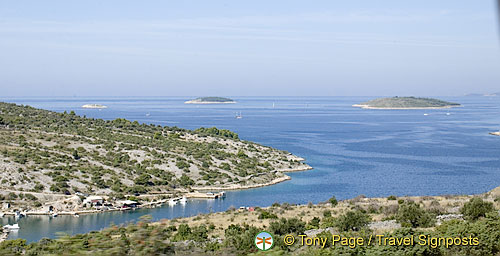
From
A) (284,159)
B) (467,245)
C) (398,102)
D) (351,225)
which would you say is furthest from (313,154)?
(398,102)

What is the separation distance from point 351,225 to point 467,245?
550 cm

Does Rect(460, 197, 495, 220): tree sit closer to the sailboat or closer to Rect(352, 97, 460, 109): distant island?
the sailboat

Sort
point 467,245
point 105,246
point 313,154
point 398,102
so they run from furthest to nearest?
point 398,102, point 313,154, point 467,245, point 105,246

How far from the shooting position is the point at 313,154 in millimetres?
61312

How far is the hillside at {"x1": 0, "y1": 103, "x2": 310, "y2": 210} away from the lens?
3716 centimetres

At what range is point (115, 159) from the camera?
143 feet

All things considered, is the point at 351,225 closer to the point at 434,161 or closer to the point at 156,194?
the point at 156,194

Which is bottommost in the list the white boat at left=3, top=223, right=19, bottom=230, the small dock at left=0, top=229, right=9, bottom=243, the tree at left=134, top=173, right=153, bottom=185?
the white boat at left=3, top=223, right=19, bottom=230

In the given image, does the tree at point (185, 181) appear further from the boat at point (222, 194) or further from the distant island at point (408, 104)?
the distant island at point (408, 104)

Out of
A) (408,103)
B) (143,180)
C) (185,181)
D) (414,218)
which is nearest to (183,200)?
(143,180)

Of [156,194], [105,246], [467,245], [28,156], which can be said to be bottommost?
[156,194]

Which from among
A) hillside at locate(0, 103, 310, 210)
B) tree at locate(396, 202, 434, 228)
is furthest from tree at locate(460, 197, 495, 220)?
hillside at locate(0, 103, 310, 210)

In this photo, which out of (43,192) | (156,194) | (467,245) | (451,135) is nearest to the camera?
(467,245)

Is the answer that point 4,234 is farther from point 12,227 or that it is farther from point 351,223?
point 351,223
